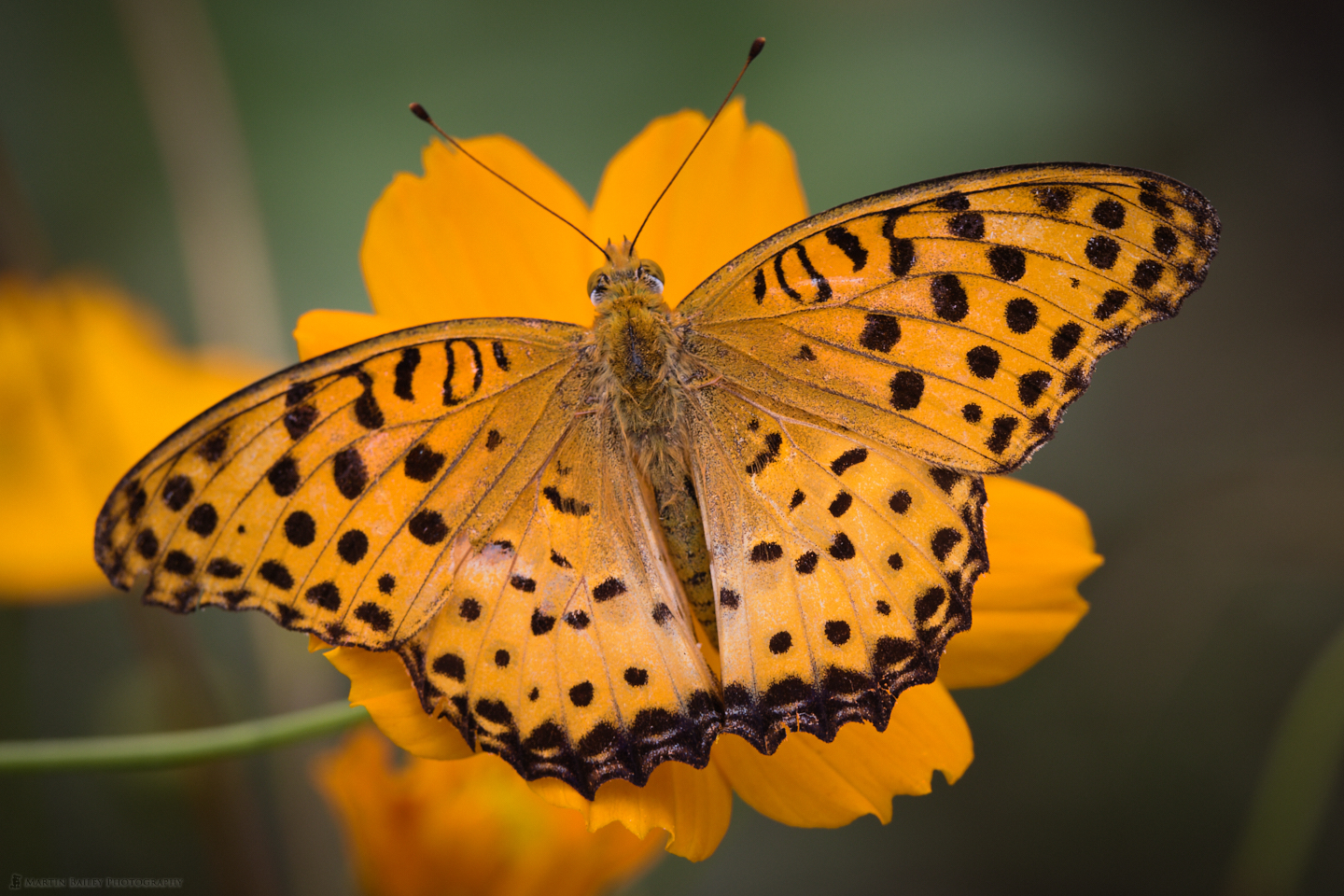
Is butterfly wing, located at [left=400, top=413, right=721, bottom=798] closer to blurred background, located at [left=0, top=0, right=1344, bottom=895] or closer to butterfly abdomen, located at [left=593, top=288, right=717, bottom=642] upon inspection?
butterfly abdomen, located at [left=593, top=288, right=717, bottom=642]

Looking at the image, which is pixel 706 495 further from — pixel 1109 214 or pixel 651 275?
pixel 1109 214

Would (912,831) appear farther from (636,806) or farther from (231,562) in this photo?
(231,562)

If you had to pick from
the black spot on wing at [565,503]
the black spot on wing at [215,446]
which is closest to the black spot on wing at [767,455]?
the black spot on wing at [565,503]

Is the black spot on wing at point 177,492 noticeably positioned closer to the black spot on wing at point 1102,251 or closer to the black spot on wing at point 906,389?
the black spot on wing at point 906,389

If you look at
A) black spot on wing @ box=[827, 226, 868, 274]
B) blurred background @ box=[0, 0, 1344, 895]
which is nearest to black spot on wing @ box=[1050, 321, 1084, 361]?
black spot on wing @ box=[827, 226, 868, 274]

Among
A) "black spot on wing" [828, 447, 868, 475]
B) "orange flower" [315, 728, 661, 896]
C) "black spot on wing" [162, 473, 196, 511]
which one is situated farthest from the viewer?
"orange flower" [315, 728, 661, 896]

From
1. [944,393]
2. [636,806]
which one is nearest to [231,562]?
[636,806]

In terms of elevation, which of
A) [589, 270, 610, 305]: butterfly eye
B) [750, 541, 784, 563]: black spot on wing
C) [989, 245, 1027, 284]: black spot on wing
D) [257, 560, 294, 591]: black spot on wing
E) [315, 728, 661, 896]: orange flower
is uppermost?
[989, 245, 1027, 284]: black spot on wing
